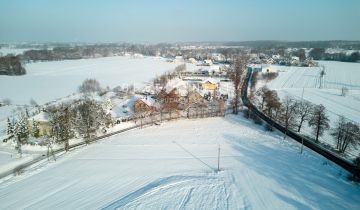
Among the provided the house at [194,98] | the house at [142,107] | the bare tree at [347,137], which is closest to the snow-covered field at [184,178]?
the bare tree at [347,137]

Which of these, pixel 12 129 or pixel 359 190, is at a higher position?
pixel 12 129

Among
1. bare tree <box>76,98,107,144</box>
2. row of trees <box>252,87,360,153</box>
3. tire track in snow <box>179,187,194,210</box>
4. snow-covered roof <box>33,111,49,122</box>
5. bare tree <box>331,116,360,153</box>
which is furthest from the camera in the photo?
snow-covered roof <box>33,111,49,122</box>

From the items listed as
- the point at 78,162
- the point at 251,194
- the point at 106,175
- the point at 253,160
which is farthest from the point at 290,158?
the point at 78,162

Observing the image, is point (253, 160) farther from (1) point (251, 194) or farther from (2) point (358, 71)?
(2) point (358, 71)

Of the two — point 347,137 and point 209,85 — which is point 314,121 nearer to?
point 347,137

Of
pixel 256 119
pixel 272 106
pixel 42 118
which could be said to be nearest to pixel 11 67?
pixel 42 118

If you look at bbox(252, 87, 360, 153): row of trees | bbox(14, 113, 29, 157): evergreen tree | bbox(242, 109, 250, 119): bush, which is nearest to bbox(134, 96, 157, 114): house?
bbox(242, 109, 250, 119): bush

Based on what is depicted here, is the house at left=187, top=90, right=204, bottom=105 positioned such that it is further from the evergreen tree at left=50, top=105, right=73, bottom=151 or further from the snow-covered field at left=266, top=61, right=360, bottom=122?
the evergreen tree at left=50, top=105, right=73, bottom=151
